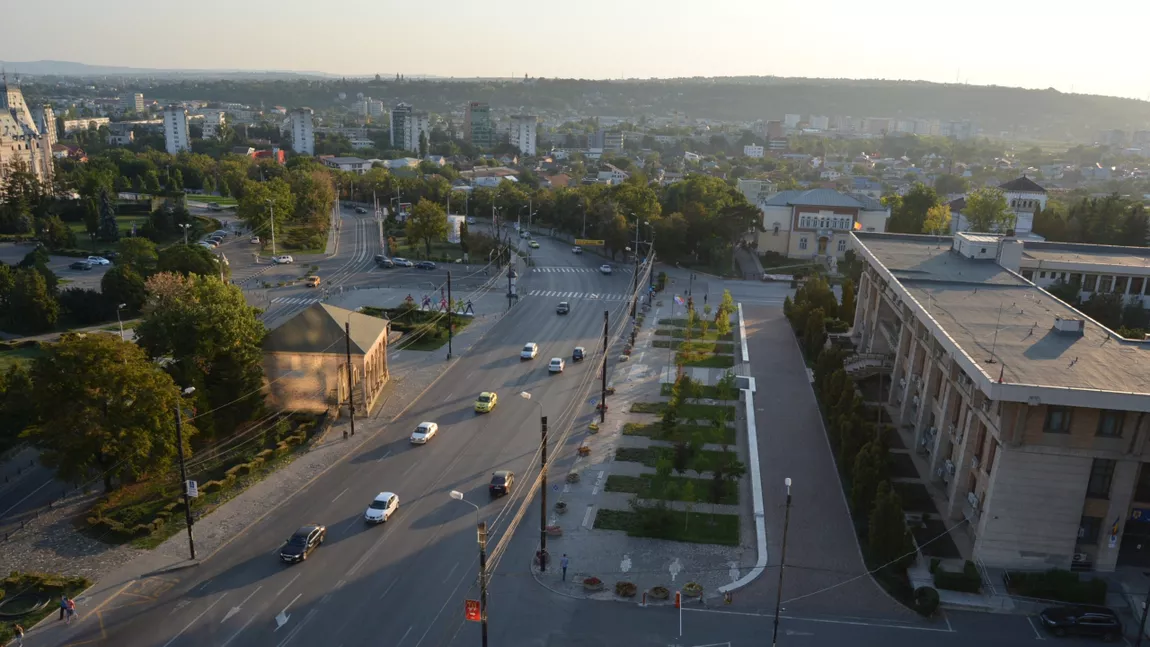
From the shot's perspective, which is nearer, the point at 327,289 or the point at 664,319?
the point at 664,319

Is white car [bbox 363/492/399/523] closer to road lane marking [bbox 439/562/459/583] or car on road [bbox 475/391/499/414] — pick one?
road lane marking [bbox 439/562/459/583]

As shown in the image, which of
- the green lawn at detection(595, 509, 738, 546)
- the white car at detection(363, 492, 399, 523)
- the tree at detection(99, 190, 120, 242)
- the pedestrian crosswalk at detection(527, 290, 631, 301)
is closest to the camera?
the green lawn at detection(595, 509, 738, 546)

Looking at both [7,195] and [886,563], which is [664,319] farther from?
[7,195]

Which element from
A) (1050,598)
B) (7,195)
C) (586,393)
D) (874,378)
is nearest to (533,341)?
(586,393)

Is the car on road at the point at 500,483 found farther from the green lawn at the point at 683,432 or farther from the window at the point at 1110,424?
the window at the point at 1110,424

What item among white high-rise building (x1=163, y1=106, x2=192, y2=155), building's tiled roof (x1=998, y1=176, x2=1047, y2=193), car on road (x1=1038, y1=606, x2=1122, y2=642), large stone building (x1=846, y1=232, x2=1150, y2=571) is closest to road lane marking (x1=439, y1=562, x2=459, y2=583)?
large stone building (x1=846, y1=232, x2=1150, y2=571)

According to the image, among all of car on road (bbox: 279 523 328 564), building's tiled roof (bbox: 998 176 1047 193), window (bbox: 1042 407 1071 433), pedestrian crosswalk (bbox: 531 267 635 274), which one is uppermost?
building's tiled roof (bbox: 998 176 1047 193)
